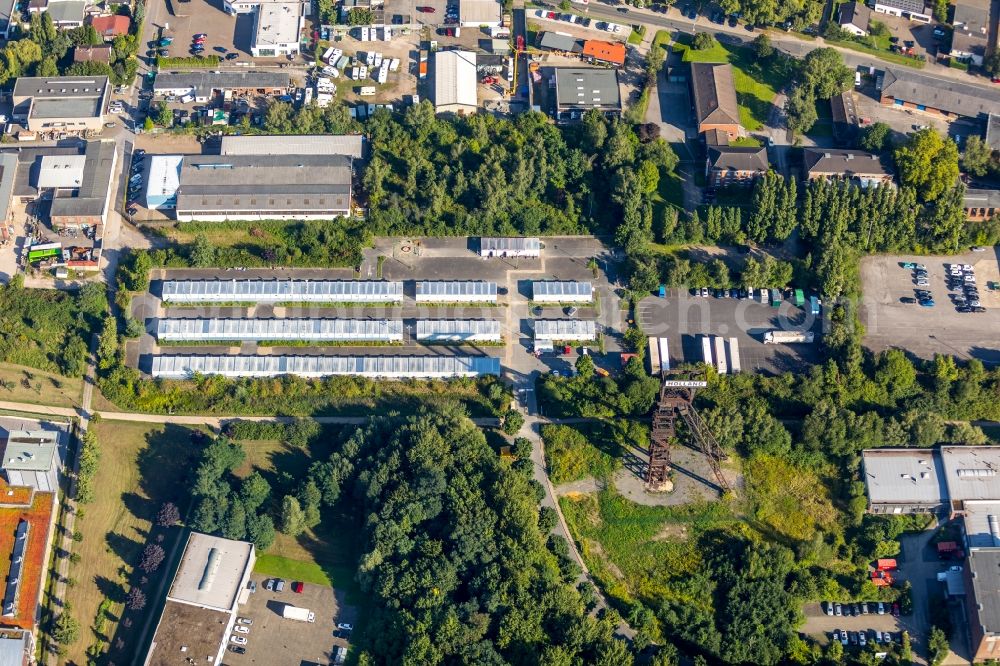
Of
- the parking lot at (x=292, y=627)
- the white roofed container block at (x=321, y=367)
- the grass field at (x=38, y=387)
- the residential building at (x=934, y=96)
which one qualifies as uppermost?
the residential building at (x=934, y=96)

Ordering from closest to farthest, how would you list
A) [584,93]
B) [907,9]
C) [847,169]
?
[847,169], [584,93], [907,9]

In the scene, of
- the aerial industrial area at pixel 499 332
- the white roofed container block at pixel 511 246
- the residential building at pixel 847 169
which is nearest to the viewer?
the aerial industrial area at pixel 499 332

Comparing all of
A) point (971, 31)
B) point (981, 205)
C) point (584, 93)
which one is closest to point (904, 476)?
point (981, 205)

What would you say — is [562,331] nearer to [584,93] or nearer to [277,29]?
[584,93]

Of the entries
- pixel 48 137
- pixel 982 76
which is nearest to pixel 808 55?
pixel 982 76

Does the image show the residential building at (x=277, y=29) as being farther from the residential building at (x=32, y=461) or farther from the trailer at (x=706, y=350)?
the trailer at (x=706, y=350)

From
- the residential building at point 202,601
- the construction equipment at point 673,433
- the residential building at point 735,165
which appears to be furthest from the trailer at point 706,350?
the residential building at point 202,601

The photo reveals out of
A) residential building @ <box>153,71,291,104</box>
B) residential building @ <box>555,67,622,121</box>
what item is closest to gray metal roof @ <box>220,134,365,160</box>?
residential building @ <box>153,71,291,104</box>
